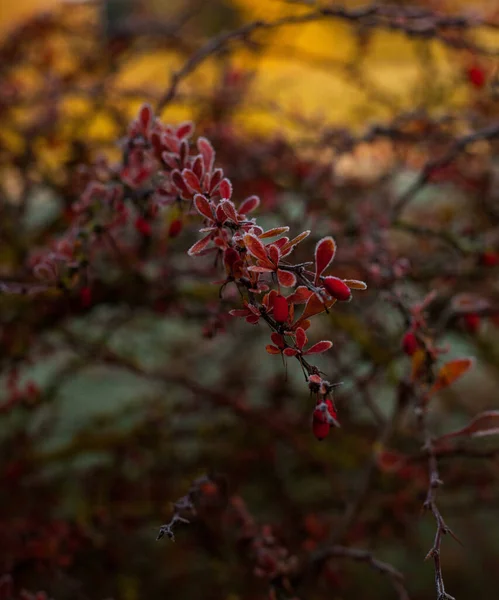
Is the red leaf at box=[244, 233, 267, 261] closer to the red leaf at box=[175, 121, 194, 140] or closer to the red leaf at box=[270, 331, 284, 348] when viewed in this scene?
the red leaf at box=[270, 331, 284, 348]

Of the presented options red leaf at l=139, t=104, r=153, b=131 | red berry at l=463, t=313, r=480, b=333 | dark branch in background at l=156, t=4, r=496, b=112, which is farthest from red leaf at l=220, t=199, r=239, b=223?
red berry at l=463, t=313, r=480, b=333

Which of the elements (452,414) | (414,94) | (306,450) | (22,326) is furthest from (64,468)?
(414,94)

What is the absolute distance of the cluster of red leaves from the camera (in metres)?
0.54

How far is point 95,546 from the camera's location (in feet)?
4.04

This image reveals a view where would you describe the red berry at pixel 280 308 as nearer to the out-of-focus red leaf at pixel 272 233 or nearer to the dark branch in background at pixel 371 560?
the out-of-focus red leaf at pixel 272 233

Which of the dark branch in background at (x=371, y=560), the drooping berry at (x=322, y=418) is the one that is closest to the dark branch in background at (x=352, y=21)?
the drooping berry at (x=322, y=418)

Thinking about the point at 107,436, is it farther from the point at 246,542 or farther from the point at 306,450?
the point at 246,542

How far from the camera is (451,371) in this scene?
0.74 metres

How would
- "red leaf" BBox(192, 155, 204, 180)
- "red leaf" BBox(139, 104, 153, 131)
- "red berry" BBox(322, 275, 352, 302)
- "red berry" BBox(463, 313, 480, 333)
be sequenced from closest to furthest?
1. "red berry" BBox(322, 275, 352, 302)
2. "red leaf" BBox(192, 155, 204, 180)
3. "red leaf" BBox(139, 104, 153, 131)
4. "red berry" BBox(463, 313, 480, 333)

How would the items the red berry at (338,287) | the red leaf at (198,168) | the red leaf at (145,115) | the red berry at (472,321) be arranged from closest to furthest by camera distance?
the red berry at (338,287) < the red leaf at (198,168) < the red leaf at (145,115) < the red berry at (472,321)

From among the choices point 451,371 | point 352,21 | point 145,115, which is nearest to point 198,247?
point 145,115

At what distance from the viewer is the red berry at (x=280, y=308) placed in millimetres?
541

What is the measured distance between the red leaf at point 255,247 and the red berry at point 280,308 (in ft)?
0.12

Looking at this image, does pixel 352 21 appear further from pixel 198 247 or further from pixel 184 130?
pixel 198 247
